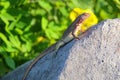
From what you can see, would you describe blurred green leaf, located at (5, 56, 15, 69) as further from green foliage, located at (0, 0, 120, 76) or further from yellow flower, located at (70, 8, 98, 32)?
yellow flower, located at (70, 8, 98, 32)

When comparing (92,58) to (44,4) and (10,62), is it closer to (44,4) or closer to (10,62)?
(10,62)

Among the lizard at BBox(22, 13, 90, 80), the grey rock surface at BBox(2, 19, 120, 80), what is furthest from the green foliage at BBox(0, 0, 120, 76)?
the grey rock surface at BBox(2, 19, 120, 80)

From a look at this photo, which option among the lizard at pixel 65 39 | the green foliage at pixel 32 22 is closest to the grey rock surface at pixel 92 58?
the lizard at pixel 65 39

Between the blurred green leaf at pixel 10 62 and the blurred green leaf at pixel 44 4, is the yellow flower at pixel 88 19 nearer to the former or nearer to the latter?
the blurred green leaf at pixel 44 4

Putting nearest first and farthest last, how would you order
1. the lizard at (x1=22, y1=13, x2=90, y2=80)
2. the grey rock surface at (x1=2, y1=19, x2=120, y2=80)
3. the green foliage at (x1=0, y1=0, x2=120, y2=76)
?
the grey rock surface at (x1=2, y1=19, x2=120, y2=80)
the lizard at (x1=22, y1=13, x2=90, y2=80)
the green foliage at (x1=0, y1=0, x2=120, y2=76)

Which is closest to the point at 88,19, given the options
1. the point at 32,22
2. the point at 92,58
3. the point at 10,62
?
the point at 32,22
